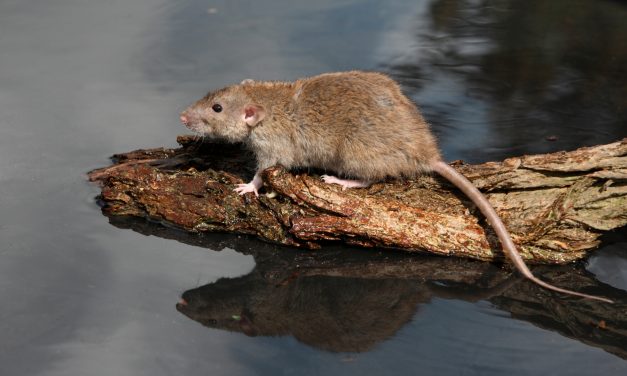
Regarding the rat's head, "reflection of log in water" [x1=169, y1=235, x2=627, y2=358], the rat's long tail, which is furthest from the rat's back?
"reflection of log in water" [x1=169, y1=235, x2=627, y2=358]

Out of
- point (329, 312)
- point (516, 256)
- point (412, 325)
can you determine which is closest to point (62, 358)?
point (329, 312)

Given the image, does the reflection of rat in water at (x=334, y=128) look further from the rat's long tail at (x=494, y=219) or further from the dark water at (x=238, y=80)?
the dark water at (x=238, y=80)

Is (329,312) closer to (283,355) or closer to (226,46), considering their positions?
(283,355)

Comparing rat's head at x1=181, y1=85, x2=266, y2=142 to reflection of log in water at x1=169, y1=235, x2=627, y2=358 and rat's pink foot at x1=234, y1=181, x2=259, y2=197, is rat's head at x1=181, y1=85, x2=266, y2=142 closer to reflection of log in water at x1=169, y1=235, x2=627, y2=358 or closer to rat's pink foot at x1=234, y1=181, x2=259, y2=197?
rat's pink foot at x1=234, y1=181, x2=259, y2=197

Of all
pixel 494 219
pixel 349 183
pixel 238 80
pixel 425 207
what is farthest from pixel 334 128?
pixel 238 80

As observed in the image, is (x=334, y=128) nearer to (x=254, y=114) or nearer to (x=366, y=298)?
(x=254, y=114)

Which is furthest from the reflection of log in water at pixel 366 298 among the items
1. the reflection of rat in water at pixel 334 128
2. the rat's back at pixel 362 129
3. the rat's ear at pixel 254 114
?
the rat's ear at pixel 254 114
